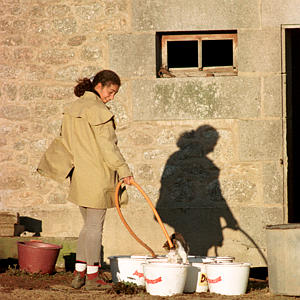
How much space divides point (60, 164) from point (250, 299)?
2060 mm

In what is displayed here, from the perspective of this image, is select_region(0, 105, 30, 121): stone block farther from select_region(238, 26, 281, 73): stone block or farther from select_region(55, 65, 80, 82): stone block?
select_region(238, 26, 281, 73): stone block

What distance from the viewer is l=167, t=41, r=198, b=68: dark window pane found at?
8.63m

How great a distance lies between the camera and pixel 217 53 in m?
8.62

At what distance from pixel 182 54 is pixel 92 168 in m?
2.59

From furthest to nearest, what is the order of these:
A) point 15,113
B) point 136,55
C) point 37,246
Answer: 1. point 15,113
2. point 136,55
3. point 37,246

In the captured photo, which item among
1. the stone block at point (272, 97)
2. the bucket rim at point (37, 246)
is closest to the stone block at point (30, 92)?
the bucket rim at point (37, 246)

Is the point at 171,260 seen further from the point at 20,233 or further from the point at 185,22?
the point at 185,22

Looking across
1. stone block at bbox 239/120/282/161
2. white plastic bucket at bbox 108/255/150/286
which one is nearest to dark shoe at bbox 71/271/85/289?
white plastic bucket at bbox 108/255/150/286

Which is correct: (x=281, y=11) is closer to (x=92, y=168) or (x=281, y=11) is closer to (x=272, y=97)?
(x=272, y=97)

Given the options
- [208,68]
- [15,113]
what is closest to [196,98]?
[208,68]

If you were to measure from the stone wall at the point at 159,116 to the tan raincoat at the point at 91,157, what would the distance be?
1.74 meters

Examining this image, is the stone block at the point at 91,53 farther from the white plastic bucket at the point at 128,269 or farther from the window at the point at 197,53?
the white plastic bucket at the point at 128,269

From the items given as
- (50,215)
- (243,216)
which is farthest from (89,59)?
(243,216)

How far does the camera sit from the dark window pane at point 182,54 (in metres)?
8.63
